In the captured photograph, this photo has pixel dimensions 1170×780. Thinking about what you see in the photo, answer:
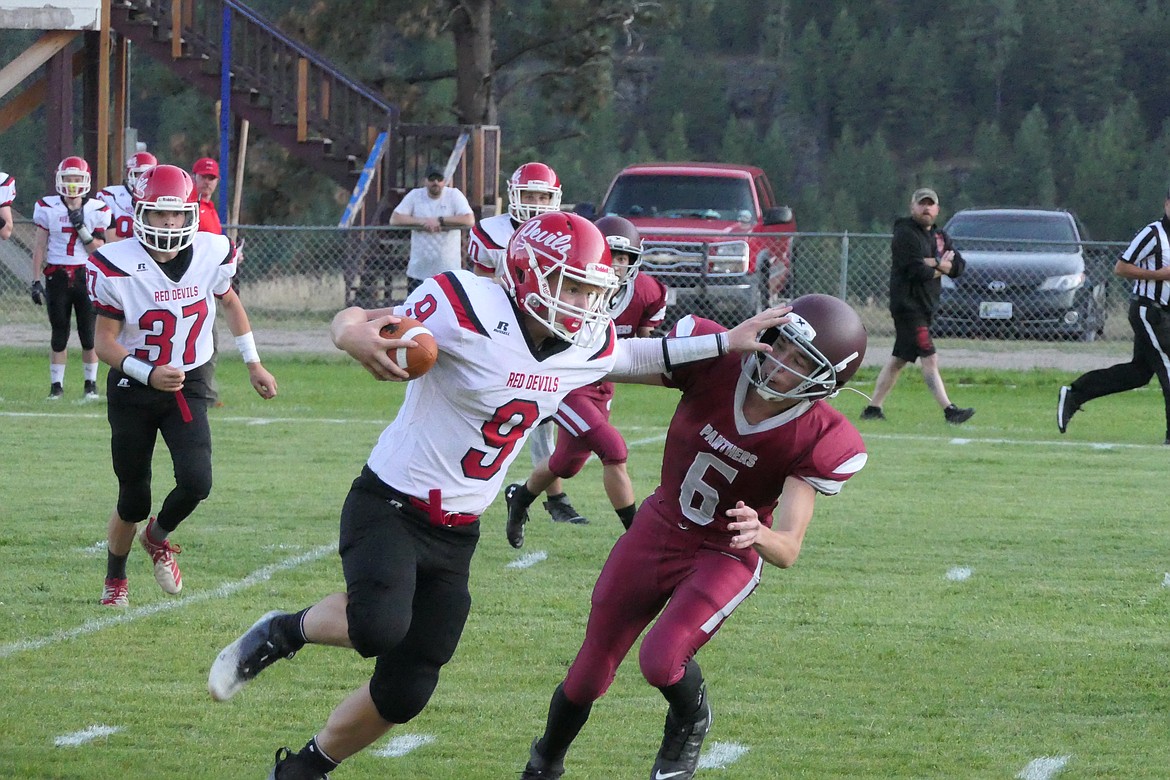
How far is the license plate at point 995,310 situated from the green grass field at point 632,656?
541 cm

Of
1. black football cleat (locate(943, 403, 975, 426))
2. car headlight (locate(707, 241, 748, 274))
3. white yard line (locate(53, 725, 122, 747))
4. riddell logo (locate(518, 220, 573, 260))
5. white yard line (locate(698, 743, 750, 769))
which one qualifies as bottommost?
white yard line (locate(53, 725, 122, 747))

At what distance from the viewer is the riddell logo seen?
12.7 feet

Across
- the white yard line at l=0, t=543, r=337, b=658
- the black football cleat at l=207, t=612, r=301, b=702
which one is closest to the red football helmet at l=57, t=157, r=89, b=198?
the white yard line at l=0, t=543, r=337, b=658

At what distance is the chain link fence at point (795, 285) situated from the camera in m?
15.4

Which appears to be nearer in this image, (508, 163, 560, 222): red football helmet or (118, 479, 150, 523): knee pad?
(118, 479, 150, 523): knee pad

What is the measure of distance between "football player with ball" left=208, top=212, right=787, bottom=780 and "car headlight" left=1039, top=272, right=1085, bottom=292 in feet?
40.3

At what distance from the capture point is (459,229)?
14516 mm

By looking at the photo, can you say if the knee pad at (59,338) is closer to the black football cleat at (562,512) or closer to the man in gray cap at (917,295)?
the black football cleat at (562,512)

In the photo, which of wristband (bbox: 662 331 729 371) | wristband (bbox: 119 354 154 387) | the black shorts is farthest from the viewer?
the black shorts

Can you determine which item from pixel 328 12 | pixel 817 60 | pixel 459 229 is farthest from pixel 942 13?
pixel 459 229

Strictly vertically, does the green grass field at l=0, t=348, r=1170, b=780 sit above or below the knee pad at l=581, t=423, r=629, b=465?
below

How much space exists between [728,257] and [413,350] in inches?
466

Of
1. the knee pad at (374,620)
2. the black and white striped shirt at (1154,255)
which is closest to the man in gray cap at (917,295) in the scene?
the black and white striped shirt at (1154,255)

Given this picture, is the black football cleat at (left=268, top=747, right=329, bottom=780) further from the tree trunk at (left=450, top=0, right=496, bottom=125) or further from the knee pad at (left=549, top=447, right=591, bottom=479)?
the tree trunk at (left=450, top=0, right=496, bottom=125)
